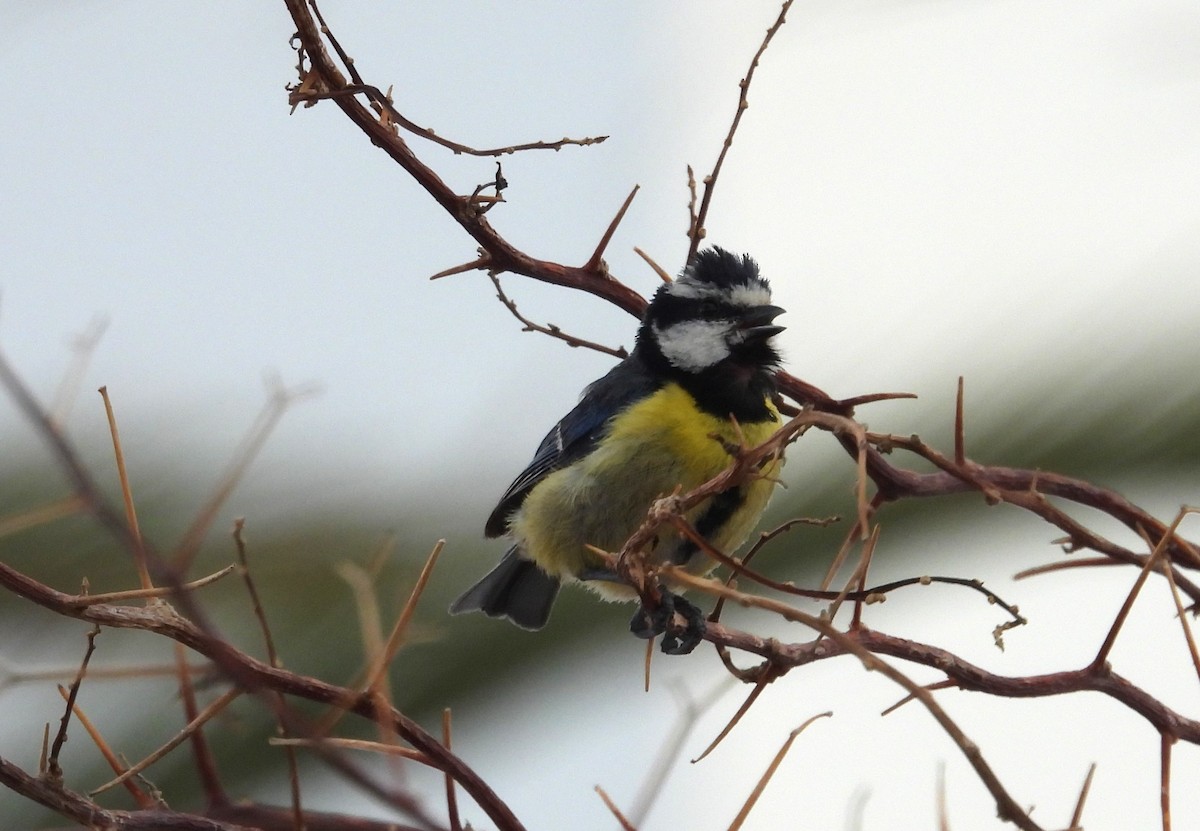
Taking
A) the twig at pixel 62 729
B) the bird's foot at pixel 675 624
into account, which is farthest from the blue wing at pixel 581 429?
the twig at pixel 62 729

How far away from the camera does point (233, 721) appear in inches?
50.8

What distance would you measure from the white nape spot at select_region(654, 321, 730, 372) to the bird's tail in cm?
61

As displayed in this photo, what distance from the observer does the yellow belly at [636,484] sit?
2.77m

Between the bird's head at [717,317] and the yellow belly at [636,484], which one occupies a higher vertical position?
the bird's head at [717,317]

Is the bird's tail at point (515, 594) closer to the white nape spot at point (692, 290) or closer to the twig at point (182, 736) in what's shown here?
the white nape spot at point (692, 290)

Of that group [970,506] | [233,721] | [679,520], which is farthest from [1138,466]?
[233,721]

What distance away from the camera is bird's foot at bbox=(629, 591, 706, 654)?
1.88 metres

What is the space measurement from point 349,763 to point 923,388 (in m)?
2.86

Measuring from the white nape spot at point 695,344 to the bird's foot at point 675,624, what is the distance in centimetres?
89

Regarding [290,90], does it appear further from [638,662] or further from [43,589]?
[638,662]

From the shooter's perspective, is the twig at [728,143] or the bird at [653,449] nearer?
the twig at [728,143]

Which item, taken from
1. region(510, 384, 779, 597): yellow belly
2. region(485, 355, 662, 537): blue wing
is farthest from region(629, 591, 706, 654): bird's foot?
region(485, 355, 662, 537): blue wing

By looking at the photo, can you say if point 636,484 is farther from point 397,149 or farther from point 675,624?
point 397,149

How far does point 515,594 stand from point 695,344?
758 mm
